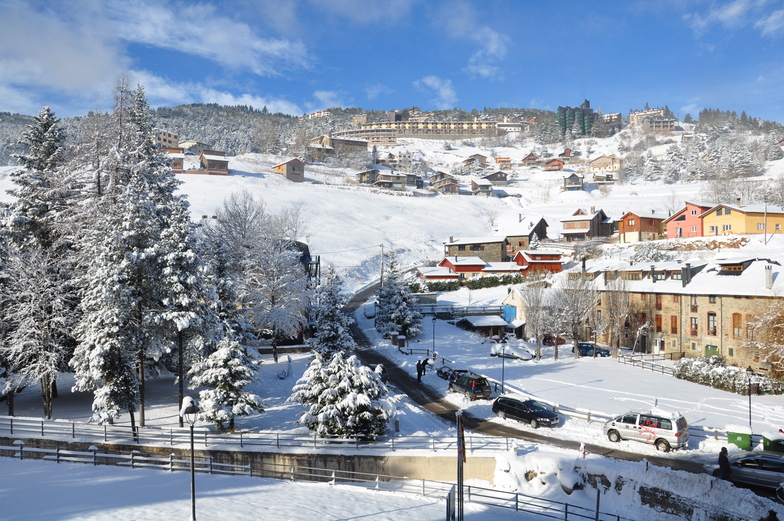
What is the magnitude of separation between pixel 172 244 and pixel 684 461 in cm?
2636

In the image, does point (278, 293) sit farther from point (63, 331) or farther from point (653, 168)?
point (653, 168)

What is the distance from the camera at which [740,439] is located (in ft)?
66.2

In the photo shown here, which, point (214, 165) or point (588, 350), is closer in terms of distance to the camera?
point (588, 350)

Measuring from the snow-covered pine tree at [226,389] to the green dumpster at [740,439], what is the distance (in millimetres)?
22051

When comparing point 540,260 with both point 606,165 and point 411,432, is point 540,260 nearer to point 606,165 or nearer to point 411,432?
point 411,432

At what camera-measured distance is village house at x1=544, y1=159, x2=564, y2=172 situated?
166m

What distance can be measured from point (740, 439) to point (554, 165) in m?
159

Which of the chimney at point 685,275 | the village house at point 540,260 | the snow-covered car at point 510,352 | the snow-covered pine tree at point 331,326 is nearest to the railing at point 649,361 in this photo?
the chimney at point 685,275

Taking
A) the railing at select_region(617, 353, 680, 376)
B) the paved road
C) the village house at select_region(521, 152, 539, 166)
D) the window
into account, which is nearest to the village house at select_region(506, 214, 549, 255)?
the railing at select_region(617, 353, 680, 376)

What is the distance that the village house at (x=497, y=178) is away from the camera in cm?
15162

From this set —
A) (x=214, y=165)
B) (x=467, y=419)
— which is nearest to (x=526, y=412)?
(x=467, y=419)

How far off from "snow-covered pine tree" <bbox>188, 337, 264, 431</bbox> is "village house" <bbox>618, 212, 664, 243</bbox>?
2953 inches

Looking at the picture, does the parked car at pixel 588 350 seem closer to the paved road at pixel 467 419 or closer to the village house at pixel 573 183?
the paved road at pixel 467 419

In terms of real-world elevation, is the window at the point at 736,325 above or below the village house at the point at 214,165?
below
